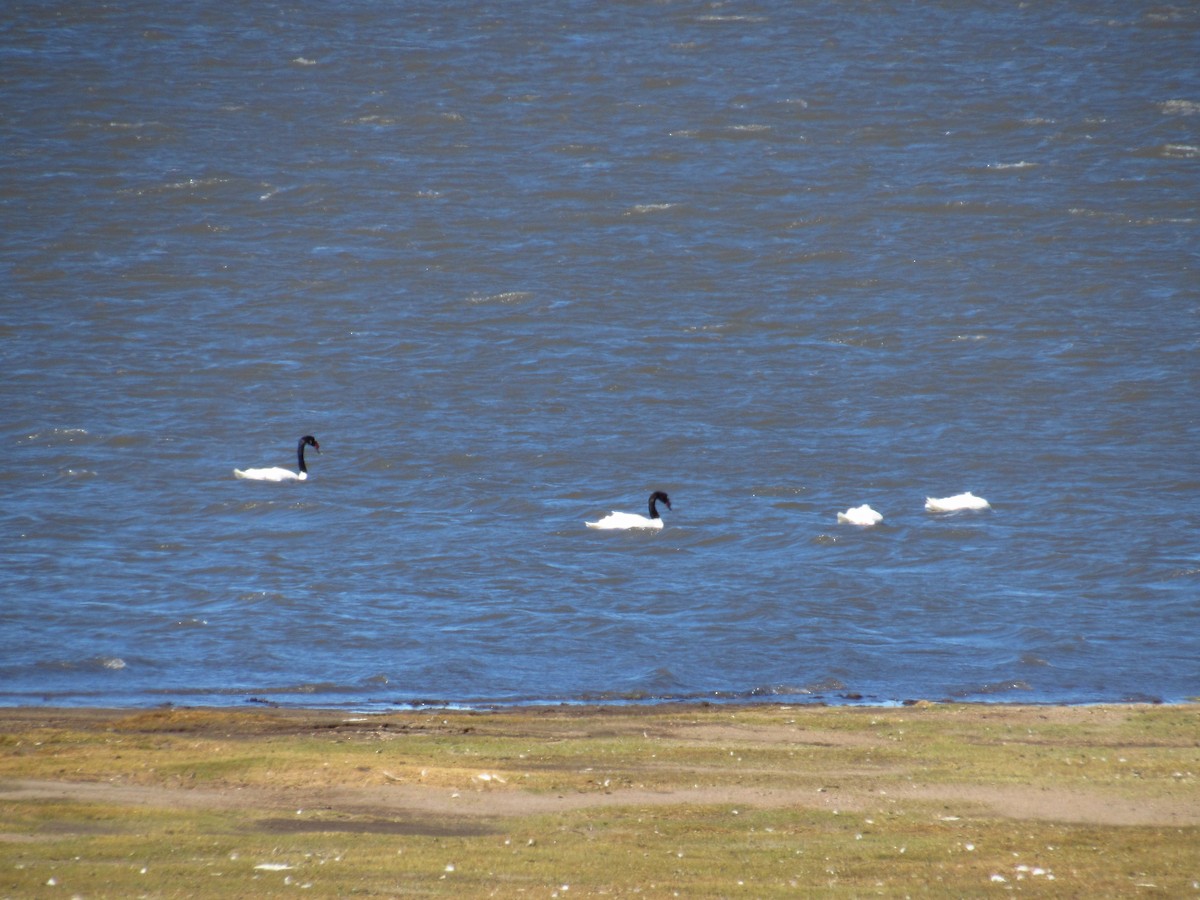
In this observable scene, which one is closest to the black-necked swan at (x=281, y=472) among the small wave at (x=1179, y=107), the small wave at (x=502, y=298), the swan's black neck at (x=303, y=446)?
the swan's black neck at (x=303, y=446)

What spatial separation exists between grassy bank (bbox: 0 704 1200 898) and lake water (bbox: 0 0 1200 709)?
1986mm

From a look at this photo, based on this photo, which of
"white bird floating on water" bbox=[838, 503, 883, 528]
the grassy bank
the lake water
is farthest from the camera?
"white bird floating on water" bbox=[838, 503, 883, 528]

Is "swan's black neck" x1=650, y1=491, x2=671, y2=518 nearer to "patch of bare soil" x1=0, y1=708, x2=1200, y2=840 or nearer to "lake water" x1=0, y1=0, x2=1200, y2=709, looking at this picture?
"lake water" x1=0, y1=0, x2=1200, y2=709

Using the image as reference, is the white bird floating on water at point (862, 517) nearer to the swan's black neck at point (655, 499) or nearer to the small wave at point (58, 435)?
the swan's black neck at point (655, 499)

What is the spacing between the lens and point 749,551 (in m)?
17.7

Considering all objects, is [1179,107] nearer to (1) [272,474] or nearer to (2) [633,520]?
(2) [633,520]

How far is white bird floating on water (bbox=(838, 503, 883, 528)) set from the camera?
720 inches

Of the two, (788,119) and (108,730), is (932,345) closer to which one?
(788,119)

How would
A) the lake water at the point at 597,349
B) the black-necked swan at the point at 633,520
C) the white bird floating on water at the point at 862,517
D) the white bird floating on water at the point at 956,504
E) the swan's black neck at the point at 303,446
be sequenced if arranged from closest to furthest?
the lake water at the point at 597,349, the white bird floating on water at the point at 862,517, the black-necked swan at the point at 633,520, the white bird floating on water at the point at 956,504, the swan's black neck at the point at 303,446

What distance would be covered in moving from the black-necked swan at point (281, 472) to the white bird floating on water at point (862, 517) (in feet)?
24.9

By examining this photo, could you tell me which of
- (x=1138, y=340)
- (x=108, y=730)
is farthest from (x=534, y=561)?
(x=1138, y=340)

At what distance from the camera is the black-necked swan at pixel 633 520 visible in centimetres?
1844

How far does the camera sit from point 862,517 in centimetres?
1830

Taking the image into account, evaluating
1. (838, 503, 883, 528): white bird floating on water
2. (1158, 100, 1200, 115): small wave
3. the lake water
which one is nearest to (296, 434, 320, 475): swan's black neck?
the lake water
